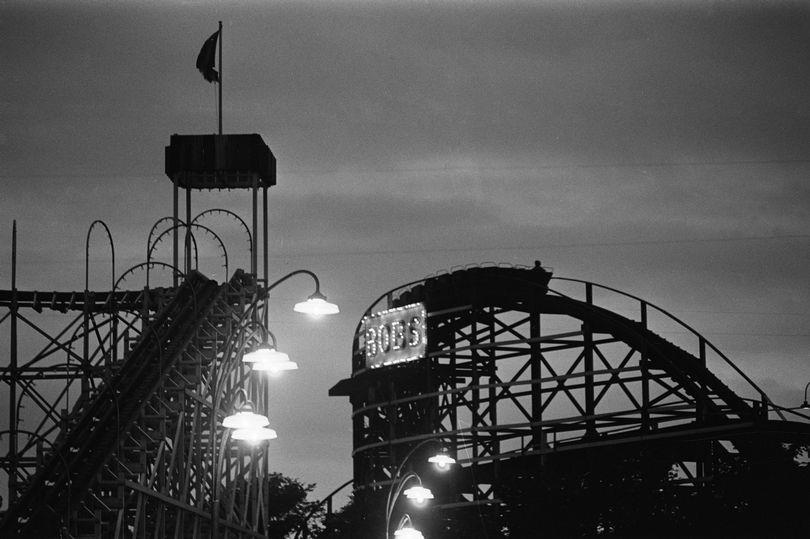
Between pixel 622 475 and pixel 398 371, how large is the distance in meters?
24.3

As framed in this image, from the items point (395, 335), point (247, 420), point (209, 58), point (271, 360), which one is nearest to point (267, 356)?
point (271, 360)

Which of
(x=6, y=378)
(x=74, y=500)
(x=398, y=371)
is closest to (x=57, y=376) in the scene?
(x=6, y=378)

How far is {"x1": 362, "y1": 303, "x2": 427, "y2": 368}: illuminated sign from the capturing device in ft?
293

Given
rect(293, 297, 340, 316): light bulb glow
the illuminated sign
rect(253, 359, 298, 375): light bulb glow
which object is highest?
the illuminated sign

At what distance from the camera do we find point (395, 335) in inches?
3585

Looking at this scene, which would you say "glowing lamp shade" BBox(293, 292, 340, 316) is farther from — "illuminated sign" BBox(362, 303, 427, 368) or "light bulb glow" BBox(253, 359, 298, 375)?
"illuminated sign" BBox(362, 303, 427, 368)

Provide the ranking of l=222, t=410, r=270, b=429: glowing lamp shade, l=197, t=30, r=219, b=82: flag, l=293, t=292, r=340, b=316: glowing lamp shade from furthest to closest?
l=197, t=30, r=219, b=82: flag < l=293, t=292, r=340, b=316: glowing lamp shade < l=222, t=410, r=270, b=429: glowing lamp shade

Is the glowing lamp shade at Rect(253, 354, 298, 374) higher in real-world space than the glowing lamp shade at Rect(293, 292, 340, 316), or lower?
lower

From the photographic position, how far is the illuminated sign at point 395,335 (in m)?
89.4

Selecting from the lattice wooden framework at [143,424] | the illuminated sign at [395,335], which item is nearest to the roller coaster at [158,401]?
the lattice wooden framework at [143,424]

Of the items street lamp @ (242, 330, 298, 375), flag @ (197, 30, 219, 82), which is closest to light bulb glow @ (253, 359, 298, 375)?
street lamp @ (242, 330, 298, 375)

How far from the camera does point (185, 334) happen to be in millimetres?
46438

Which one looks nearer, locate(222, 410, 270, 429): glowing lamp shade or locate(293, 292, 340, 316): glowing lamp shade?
locate(222, 410, 270, 429): glowing lamp shade

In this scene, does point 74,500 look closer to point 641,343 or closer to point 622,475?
point 622,475
